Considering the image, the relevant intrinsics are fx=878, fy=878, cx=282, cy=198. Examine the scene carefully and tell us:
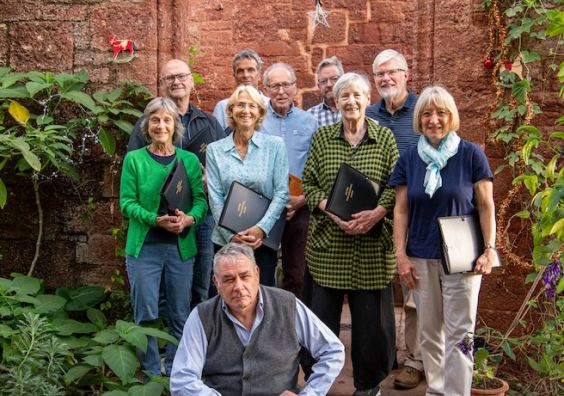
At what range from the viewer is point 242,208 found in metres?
4.63

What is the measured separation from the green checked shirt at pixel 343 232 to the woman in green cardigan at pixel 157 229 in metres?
0.66

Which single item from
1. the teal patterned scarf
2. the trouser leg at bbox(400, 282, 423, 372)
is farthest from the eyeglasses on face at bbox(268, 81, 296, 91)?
the trouser leg at bbox(400, 282, 423, 372)

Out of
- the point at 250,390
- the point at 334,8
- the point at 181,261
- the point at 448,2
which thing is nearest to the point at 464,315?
the point at 250,390

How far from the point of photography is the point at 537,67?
5.49 metres

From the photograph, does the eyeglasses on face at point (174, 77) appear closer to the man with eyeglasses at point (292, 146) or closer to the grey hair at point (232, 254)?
the man with eyeglasses at point (292, 146)

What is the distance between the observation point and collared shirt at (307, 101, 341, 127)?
225 inches

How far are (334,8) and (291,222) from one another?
4.28 metres

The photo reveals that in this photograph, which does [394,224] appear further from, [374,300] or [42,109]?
[42,109]

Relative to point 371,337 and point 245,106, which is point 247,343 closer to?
point 371,337

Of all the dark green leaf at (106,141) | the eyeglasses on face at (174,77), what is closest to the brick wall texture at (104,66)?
the dark green leaf at (106,141)

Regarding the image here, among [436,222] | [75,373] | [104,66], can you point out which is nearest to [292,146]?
[436,222]

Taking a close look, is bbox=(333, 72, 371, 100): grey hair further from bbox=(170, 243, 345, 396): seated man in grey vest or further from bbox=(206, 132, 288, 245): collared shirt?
bbox=(170, 243, 345, 396): seated man in grey vest

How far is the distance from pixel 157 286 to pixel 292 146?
1.16 meters

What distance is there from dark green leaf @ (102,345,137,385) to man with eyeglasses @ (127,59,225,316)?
2.02 ft
